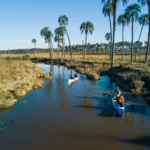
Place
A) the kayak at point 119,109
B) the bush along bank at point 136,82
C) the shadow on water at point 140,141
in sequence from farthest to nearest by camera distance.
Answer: the bush along bank at point 136,82
the kayak at point 119,109
the shadow on water at point 140,141

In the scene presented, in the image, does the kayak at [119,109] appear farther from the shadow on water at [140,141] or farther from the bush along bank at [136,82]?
the bush along bank at [136,82]

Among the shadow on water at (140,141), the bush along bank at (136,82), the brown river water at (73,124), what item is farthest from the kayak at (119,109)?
the bush along bank at (136,82)

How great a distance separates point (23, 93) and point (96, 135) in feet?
44.5

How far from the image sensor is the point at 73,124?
→ 1773cm

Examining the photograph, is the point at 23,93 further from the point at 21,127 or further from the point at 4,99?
the point at 21,127

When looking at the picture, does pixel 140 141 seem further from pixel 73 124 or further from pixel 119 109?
pixel 119 109

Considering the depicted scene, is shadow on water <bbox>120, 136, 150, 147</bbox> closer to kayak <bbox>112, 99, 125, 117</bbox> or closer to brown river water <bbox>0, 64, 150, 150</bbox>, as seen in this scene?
brown river water <bbox>0, 64, 150, 150</bbox>

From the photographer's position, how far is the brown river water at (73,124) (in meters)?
14.3

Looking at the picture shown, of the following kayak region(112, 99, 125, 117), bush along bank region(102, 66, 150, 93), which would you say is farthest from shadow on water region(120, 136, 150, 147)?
bush along bank region(102, 66, 150, 93)

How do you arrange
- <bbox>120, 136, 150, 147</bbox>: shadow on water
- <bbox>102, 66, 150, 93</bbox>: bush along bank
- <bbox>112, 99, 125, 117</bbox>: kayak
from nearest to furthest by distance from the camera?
<bbox>120, 136, 150, 147</bbox>: shadow on water → <bbox>112, 99, 125, 117</bbox>: kayak → <bbox>102, 66, 150, 93</bbox>: bush along bank

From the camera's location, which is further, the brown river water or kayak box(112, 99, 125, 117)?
kayak box(112, 99, 125, 117)

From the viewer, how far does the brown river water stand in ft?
46.9

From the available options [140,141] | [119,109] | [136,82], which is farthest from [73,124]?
[136,82]

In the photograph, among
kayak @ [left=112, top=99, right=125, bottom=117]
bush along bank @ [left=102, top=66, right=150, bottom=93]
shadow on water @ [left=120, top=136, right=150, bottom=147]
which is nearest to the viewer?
shadow on water @ [left=120, top=136, right=150, bottom=147]
